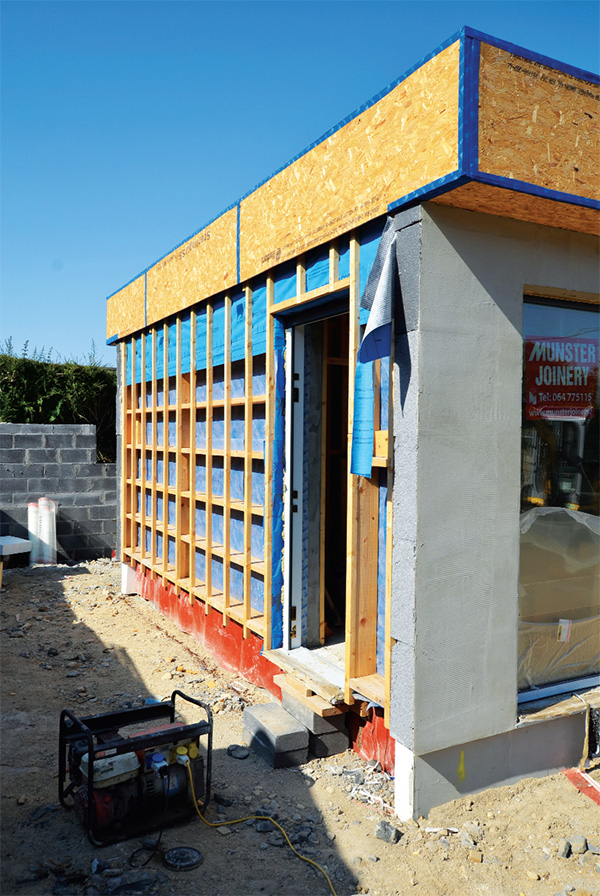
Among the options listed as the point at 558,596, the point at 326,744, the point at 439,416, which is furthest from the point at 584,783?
the point at 439,416

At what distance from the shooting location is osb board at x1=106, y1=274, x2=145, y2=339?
912 cm

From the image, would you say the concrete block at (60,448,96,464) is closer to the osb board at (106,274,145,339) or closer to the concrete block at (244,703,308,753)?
the osb board at (106,274,145,339)

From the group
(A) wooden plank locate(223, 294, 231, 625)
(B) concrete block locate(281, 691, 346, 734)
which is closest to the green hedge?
(A) wooden plank locate(223, 294, 231, 625)

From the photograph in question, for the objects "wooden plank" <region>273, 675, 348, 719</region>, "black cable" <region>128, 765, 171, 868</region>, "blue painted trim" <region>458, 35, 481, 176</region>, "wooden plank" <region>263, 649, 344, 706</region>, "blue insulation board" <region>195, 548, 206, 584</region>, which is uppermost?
"blue painted trim" <region>458, 35, 481, 176</region>

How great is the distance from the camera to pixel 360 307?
14.2ft

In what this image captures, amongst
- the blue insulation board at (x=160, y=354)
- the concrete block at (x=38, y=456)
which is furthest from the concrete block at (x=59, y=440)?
the blue insulation board at (x=160, y=354)

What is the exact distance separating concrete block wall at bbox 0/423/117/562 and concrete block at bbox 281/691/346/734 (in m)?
7.70

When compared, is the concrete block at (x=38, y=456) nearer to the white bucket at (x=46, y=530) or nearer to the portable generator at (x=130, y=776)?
the white bucket at (x=46, y=530)

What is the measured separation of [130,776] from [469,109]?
4.12 meters

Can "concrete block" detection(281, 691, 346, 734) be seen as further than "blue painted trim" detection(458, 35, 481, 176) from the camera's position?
Yes

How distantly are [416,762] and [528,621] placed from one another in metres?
1.31

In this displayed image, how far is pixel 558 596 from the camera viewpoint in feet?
15.7

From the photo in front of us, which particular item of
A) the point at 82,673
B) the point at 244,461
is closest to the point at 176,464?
the point at 244,461

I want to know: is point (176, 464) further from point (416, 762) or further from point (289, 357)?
point (416, 762)
